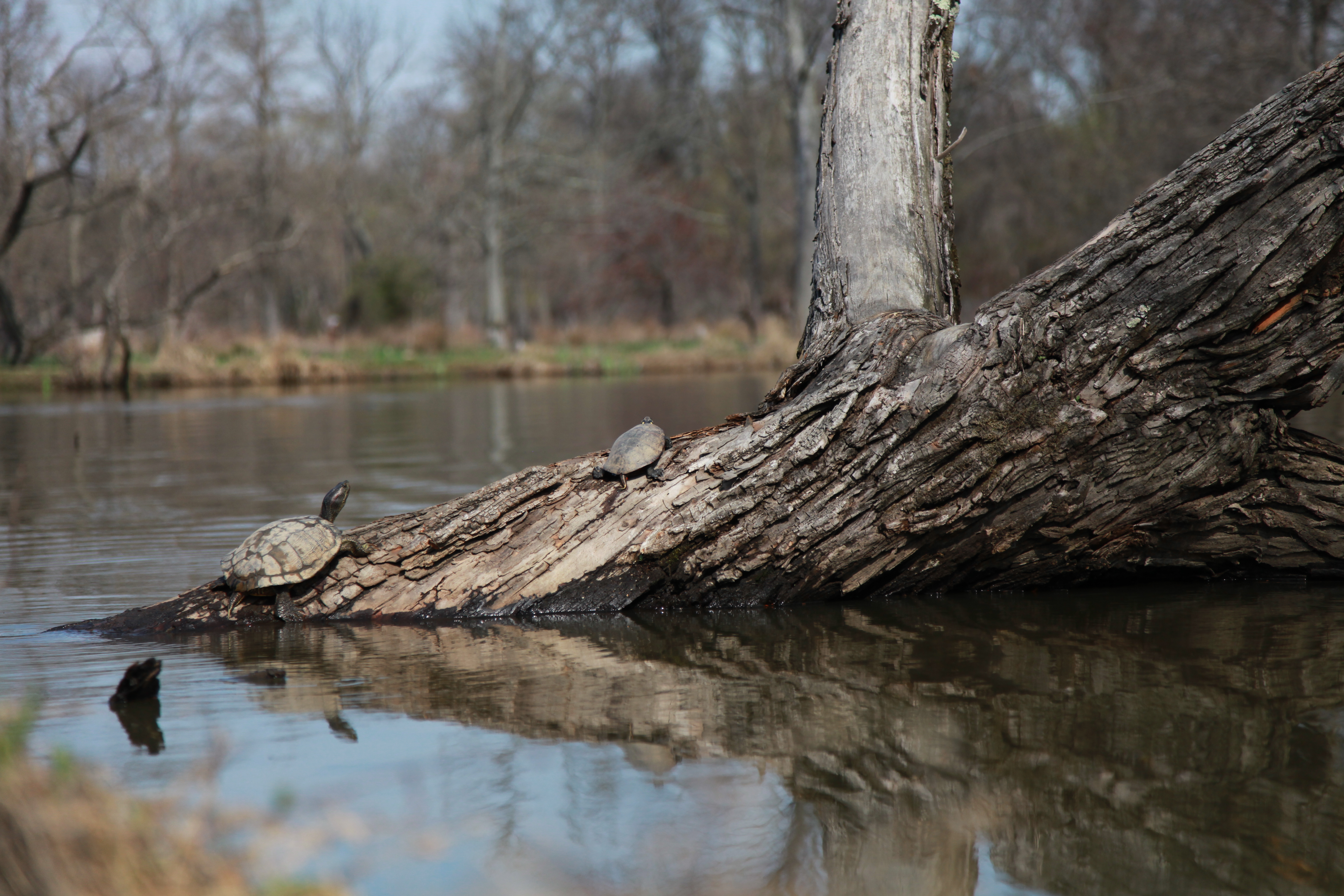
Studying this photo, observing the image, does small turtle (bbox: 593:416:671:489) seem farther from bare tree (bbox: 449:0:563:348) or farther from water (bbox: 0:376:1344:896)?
bare tree (bbox: 449:0:563:348)

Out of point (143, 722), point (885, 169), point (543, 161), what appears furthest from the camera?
point (543, 161)

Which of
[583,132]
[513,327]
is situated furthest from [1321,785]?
[583,132]

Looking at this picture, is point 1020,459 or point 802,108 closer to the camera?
point 1020,459

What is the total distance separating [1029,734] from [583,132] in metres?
37.0

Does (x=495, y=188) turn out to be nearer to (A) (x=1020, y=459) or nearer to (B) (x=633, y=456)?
(B) (x=633, y=456)

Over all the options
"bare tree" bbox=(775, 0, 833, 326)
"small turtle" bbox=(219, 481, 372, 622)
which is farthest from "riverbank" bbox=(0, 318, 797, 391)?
"small turtle" bbox=(219, 481, 372, 622)

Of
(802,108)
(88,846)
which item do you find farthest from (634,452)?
(802,108)

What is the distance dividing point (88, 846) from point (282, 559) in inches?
103

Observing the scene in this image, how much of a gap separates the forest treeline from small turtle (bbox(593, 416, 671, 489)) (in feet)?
59.2

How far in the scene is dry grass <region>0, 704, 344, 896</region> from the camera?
4.33 ft

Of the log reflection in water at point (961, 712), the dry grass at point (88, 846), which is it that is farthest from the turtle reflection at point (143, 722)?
the dry grass at point (88, 846)

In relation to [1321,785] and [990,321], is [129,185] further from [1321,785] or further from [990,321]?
[1321,785]

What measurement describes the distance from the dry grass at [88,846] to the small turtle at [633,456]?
2.45 meters

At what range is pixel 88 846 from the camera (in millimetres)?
1370
